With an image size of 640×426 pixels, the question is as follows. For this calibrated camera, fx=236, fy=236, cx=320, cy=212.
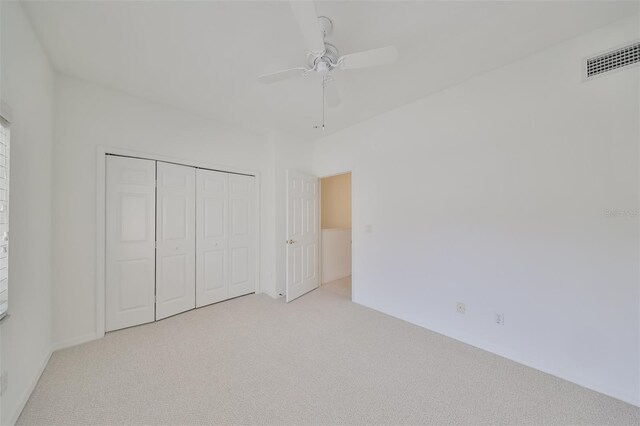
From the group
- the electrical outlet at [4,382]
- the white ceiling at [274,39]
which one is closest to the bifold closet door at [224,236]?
the white ceiling at [274,39]

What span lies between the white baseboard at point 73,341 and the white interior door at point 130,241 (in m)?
0.14

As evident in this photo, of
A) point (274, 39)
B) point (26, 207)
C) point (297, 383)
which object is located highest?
point (274, 39)

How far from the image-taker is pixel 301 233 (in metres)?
3.76

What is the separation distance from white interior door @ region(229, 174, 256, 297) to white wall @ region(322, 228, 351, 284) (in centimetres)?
136

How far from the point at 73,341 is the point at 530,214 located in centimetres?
439

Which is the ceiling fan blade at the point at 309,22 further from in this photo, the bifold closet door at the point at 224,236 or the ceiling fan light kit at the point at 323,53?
the bifold closet door at the point at 224,236

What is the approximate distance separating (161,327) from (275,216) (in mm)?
1940

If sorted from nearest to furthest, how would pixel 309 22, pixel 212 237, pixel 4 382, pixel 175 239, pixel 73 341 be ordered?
1. pixel 309 22
2. pixel 4 382
3. pixel 73 341
4. pixel 175 239
5. pixel 212 237

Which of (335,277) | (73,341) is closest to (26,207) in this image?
(73,341)

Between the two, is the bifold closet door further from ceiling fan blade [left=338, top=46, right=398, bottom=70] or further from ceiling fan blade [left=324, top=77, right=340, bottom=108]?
ceiling fan blade [left=338, top=46, right=398, bottom=70]

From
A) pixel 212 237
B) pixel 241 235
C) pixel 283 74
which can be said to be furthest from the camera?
pixel 241 235

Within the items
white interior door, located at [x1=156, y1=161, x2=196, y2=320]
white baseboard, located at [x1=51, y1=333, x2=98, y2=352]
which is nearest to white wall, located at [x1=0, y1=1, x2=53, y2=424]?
white baseboard, located at [x1=51, y1=333, x2=98, y2=352]

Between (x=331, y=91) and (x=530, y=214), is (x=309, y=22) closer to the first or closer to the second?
(x=331, y=91)

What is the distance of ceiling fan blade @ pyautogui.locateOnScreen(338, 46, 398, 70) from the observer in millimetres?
1497
